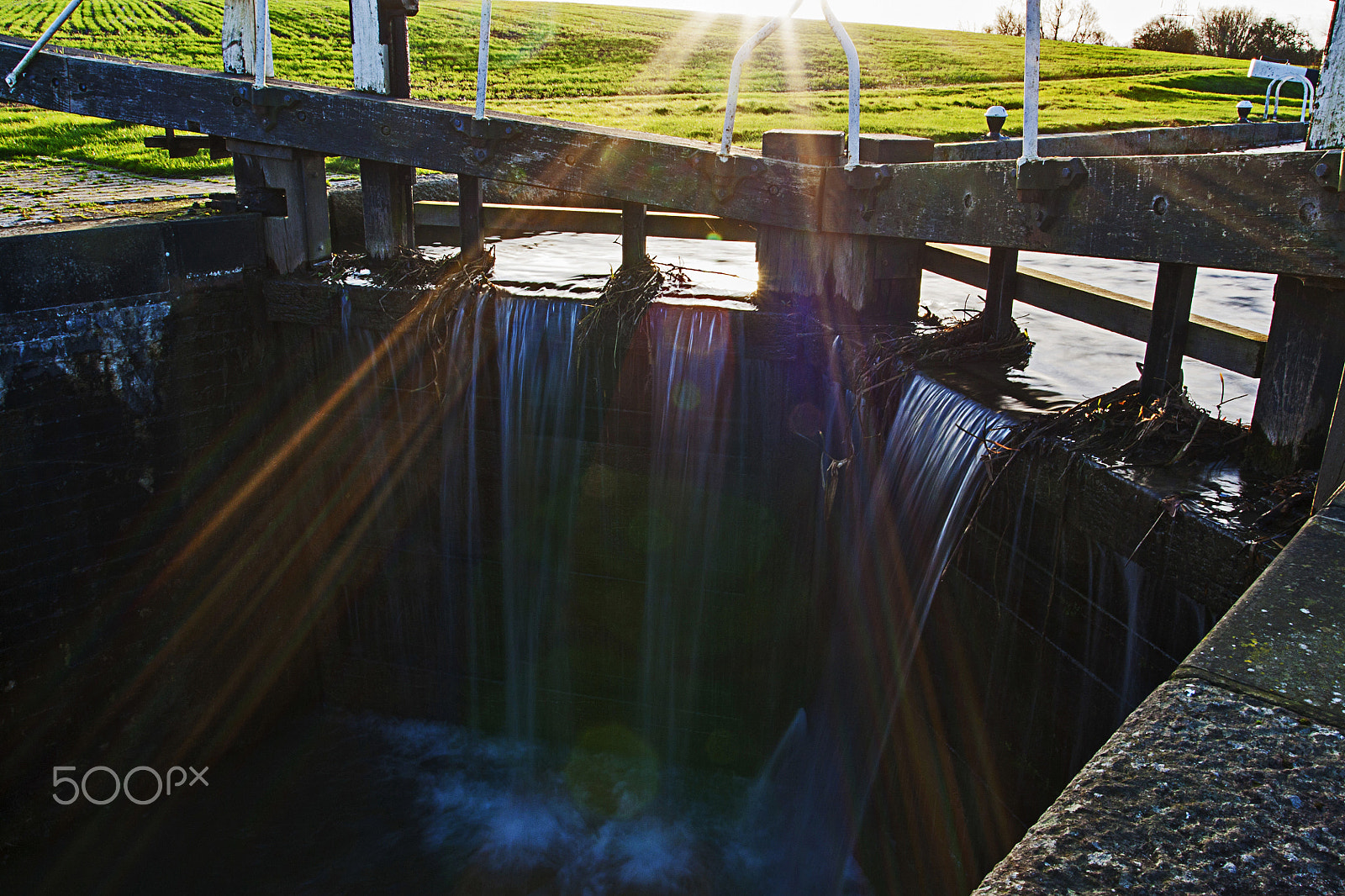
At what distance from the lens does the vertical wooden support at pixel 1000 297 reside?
4891 mm

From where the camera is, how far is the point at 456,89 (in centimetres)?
1770

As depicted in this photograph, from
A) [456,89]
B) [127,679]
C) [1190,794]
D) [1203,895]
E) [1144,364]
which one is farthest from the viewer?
[456,89]

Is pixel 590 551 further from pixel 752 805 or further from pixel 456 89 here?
pixel 456 89

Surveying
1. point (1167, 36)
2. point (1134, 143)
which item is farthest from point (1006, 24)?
point (1134, 143)

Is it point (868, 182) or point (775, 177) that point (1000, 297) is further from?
point (775, 177)

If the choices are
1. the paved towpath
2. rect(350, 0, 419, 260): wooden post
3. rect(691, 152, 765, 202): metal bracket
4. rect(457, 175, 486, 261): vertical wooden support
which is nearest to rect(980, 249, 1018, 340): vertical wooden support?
rect(691, 152, 765, 202): metal bracket

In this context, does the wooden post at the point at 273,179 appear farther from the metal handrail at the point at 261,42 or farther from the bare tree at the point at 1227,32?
the bare tree at the point at 1227,32

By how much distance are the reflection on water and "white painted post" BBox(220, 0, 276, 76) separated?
206cm

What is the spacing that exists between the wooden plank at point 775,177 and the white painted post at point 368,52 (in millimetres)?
142

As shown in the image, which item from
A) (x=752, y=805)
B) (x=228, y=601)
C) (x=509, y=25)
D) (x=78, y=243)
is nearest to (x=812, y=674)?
(x=752, y=805)

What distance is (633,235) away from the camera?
5.99 m

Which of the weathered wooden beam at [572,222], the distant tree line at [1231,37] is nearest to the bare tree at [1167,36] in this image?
the distant tree line at [1231,37]

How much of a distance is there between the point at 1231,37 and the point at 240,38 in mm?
43062

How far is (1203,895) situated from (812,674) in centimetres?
459
